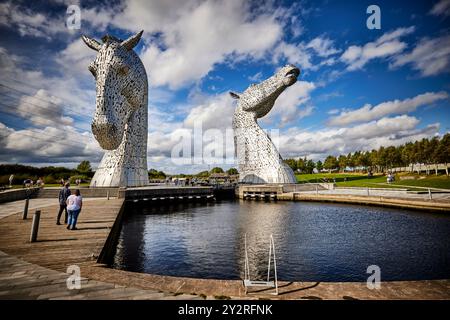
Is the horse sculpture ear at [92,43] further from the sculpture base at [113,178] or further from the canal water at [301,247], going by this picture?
the canal water at [301,247]

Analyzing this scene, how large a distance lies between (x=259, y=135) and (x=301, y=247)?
21.6 m

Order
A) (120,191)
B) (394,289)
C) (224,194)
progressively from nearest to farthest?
(394,289) < (120,191) < (224,194)

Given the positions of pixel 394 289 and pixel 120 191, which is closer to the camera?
pixel 394 289

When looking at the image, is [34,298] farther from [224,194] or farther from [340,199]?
[224,194]

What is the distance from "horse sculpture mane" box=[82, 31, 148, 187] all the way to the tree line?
5102cm

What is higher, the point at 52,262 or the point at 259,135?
the point at 259,135

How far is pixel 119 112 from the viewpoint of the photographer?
19.5m

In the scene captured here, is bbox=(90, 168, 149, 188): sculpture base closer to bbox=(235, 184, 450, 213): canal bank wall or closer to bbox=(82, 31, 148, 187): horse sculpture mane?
bbox=(82, 31, 148, 187): horse sculpture mane


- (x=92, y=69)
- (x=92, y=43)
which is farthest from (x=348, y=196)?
(x=92, y=43)

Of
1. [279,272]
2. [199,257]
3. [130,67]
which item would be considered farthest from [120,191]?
[279,272]

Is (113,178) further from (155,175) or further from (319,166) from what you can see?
(319,166)

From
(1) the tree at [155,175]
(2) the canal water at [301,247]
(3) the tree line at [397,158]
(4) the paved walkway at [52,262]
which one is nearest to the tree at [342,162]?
(3) the tree line at [397,158]
